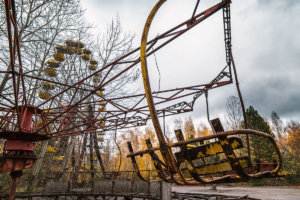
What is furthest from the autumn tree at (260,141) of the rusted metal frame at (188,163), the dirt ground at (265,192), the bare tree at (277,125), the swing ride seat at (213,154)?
the bare tree at (277,125)

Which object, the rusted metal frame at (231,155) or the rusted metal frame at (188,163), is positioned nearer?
the rusted metal frame at (231,155)

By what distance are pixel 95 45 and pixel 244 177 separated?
12.0 meters

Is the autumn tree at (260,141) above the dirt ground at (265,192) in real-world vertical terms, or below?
above

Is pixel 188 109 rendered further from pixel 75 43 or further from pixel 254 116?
pixel 254 116

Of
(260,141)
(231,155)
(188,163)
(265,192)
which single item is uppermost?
(260,141)

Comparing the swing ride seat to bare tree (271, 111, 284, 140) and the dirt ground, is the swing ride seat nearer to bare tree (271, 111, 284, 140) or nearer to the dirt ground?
the dirt ground

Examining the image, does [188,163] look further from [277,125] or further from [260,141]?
[277,125]

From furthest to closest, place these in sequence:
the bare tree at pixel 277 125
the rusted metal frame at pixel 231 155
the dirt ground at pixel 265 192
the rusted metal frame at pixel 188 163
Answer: the bare tree at pixel 277 125 → the dirt ground at pixel 265 192 → the rusted metal frame at pixel 188 163 → the rusted metal frame at pixel 231 155

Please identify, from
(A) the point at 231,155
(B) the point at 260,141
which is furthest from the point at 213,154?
(B) the point at 260,141

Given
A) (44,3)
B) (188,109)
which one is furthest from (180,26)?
(44,3)

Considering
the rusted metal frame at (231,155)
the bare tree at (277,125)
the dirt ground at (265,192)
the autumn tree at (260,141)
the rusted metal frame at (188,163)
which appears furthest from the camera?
the bare tree at (277,125)

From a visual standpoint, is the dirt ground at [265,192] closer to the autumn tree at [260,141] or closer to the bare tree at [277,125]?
the autumn tree at [260,141]

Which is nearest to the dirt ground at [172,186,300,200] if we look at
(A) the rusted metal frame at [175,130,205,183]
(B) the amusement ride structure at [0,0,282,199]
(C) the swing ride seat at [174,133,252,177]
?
(B) the amusement ride structure at [0,0,282,199]

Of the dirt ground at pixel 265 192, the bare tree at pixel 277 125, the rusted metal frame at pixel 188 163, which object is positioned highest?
the bare tree at pixel 277 125
